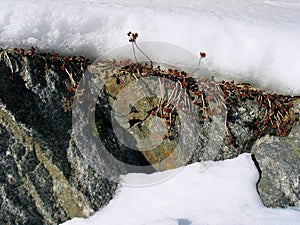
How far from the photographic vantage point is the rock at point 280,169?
4109 mm

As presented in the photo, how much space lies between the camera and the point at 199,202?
4.02 metres

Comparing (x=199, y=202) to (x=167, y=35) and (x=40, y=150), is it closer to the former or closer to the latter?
(x=40, y=150)

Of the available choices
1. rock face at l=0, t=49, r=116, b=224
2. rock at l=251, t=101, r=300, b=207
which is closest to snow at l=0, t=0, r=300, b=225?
rock at l=251, t=101, r=300, b=207

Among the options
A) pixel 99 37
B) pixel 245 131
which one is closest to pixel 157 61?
pixel 99 37

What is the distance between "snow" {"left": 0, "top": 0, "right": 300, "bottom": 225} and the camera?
3.97 metres

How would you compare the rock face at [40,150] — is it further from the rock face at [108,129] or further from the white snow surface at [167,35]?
the white snow surface at [167,35]

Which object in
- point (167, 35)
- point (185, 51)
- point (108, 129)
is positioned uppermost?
point (167, 35)

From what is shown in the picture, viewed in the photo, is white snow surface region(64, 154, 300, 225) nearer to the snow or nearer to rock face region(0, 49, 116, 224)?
the snow

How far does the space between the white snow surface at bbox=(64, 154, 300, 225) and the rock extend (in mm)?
106

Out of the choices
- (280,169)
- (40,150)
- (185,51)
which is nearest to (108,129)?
(40,150)

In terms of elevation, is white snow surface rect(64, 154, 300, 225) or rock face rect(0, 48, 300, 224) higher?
rock face rect(0, 48, 300, 224)

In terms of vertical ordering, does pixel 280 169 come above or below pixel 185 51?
below

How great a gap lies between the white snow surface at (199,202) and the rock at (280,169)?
0.35 ft

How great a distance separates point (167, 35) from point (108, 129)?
1423mm
